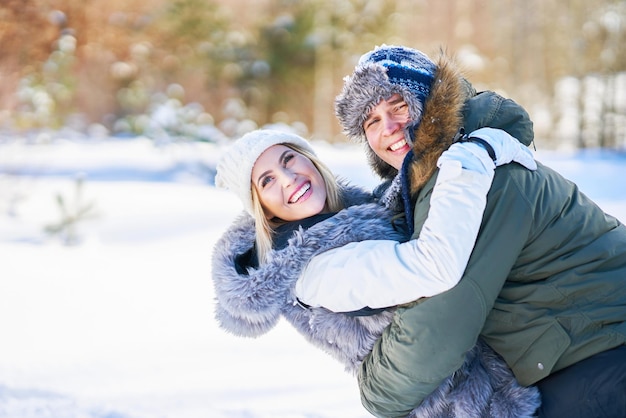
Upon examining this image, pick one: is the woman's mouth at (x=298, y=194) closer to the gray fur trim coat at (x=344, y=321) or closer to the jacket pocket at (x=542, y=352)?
the gray fur trim coat at (x=344, y=321)

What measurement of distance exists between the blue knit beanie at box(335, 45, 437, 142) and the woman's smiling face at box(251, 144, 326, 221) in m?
0.23

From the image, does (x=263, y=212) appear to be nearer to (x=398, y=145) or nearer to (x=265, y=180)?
(x=265, y=180)

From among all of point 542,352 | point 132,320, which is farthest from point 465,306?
point 132,320

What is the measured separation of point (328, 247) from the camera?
Result: 6.44 ft

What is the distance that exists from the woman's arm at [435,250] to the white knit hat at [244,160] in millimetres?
564

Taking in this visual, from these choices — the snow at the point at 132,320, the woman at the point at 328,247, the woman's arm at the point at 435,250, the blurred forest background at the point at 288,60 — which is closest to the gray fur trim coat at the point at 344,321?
the woman at the point at 328,247

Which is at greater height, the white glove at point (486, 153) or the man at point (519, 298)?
the white glove at point (486, 153)

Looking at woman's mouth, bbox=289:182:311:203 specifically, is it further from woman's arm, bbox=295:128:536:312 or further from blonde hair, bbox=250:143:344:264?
woman's arm, bbox=295:128:536:312

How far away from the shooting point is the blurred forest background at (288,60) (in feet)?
52.1

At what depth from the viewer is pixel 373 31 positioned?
60.4 feet

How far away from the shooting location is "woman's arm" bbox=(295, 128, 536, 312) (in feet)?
5.45

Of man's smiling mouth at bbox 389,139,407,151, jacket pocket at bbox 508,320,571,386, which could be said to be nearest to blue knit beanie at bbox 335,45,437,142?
man's smiling mouth at bbox 389,139,407,151

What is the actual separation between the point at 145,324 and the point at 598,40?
14.6 meters

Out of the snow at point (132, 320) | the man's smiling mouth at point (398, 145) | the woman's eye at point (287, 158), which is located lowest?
the snow at point (132, 320)
